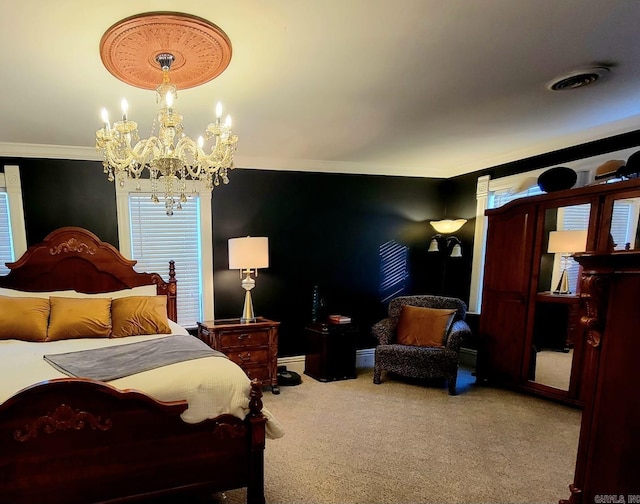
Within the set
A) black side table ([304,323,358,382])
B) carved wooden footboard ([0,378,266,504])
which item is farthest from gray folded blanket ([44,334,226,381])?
black side table ([304,323,358,382])

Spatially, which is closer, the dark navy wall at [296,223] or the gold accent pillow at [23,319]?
the gold accent pillow at [23,319]

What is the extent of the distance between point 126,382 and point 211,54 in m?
1.73

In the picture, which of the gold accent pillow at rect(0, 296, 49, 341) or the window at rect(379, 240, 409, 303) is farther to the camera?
the window at rect(379, 240, 409, 303)

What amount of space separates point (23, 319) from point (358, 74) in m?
3.05

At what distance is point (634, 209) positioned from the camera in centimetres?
260

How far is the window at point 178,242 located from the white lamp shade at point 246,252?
16.0 inches

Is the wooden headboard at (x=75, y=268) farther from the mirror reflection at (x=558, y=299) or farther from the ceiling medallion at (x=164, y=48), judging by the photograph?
the mirror reflection at (x=558, y=299)

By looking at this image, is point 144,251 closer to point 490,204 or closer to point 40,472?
point 40,472

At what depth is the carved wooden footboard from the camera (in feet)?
5.18

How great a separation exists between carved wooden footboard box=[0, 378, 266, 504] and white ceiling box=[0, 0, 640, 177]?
1.67m

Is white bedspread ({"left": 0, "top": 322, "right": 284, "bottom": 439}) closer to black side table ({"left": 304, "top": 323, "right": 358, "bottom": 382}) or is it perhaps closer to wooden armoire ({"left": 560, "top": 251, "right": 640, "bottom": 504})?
wooden armoire ({"left": 560, "top": 251, "right": 640, "bottom": 504})

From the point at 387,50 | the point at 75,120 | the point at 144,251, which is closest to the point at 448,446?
the point at 387,50

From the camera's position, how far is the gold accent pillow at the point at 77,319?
2770mm

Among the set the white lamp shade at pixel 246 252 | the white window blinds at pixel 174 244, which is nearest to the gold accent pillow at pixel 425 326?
the white lamp shade at pixel 246 252
